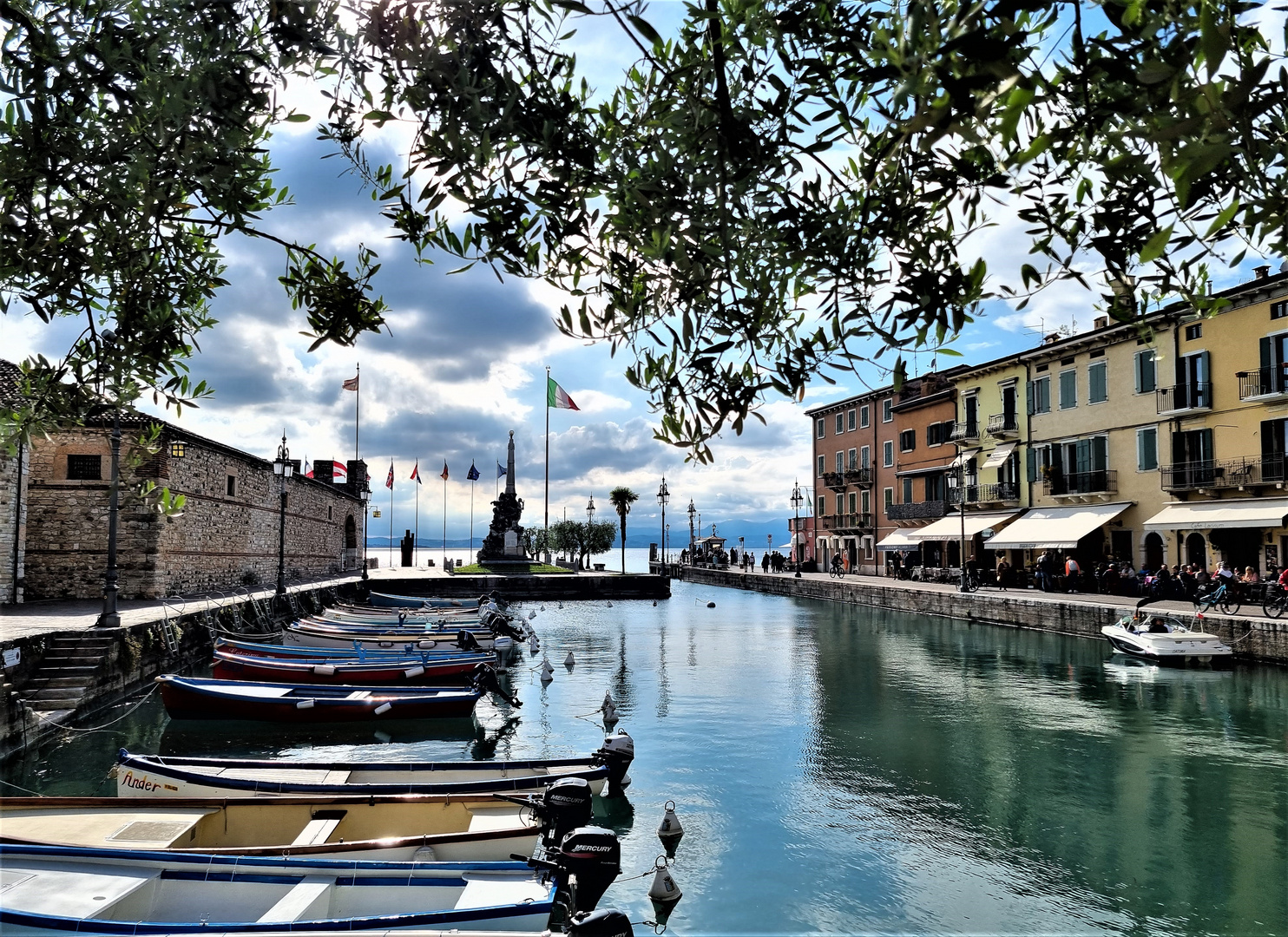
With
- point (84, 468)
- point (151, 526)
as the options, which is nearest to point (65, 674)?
point (151, 526)

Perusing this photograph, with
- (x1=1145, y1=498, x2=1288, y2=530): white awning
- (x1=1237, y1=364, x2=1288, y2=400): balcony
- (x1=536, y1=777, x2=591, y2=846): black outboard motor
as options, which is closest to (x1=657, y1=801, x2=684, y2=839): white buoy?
(x1=536, y1=777, x2=591, y2=846): black outboard motor

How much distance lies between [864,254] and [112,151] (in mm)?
3278

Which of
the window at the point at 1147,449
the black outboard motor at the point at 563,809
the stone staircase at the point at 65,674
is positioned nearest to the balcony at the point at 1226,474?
the window at the point at 1147,449

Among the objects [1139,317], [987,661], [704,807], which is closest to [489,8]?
[1139,317]

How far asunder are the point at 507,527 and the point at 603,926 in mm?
51022

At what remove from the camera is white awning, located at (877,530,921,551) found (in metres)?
47.2

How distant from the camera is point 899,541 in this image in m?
47.9

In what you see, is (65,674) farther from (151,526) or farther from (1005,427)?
(1005,427)

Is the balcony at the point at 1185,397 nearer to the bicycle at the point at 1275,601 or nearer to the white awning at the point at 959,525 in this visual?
the bicycle at the point at 1275,601

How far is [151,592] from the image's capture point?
25.2 m

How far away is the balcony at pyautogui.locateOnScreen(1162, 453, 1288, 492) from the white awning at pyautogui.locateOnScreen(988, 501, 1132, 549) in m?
2.94

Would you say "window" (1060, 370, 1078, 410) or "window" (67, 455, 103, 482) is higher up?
"window" (1060, 370, 1078, 410)

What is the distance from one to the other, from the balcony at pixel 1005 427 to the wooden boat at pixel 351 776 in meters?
34.5

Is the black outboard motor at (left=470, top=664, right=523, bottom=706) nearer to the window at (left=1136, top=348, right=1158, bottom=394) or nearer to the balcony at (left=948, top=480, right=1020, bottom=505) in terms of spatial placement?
the window at (left=1136, top=348, right=1158, bottom=394)
